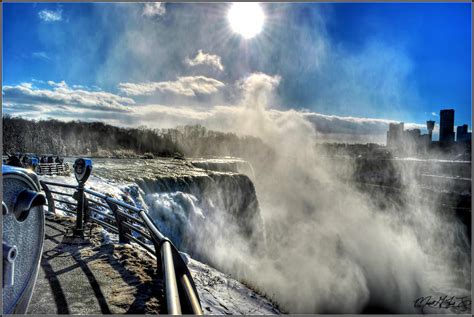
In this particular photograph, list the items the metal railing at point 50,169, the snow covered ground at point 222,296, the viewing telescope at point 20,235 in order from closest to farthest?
the viewing telescope at point 20,235
the snow covered ground at point 222,296
the metal railing at point 50,169

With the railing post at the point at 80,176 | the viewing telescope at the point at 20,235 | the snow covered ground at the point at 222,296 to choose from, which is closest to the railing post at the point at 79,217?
the railing post at the point at 80,176

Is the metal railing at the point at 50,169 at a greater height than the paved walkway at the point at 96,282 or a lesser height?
greater

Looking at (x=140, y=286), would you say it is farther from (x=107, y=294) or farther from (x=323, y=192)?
(x=323, y=192)

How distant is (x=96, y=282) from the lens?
4.75 metres

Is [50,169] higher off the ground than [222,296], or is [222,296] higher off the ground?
[50,169]

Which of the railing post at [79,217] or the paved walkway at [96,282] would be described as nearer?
the paved walkway at [96,282]

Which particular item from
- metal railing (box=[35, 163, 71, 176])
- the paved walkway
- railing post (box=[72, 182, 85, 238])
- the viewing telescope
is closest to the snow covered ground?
railing post (box=[72, 182, 85, 238])

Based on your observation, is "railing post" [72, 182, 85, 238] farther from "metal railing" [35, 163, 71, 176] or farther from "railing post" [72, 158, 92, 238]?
"metal railing" [35, 163, 71, 176]

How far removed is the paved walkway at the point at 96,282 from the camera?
3998mm

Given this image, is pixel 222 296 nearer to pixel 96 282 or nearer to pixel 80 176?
pixel 96 282

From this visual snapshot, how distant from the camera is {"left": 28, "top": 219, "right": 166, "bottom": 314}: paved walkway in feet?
13.1

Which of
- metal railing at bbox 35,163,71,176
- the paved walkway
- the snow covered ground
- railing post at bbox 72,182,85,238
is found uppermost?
metal railing at bbox 35,163,71,176

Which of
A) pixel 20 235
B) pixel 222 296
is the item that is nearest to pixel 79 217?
pixel 222 296

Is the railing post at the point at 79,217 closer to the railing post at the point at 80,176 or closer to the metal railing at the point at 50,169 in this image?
the railing post at the point at 80,176
